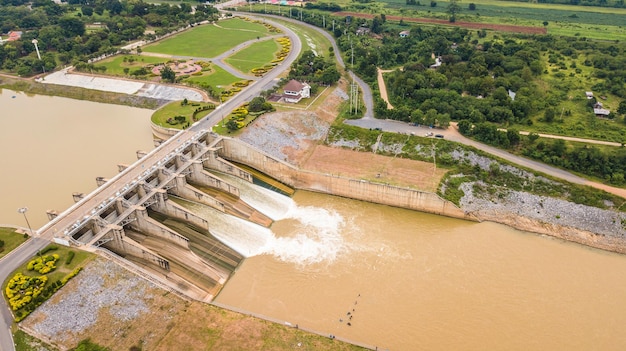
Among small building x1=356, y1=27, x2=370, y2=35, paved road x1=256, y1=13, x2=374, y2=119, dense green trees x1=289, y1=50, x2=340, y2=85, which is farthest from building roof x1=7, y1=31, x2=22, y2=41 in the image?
small building x1=356, y1=27, x2=370, y2=35

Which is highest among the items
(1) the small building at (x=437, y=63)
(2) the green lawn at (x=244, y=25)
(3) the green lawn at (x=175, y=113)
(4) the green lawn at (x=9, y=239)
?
(2) the green lawn at (x=244, y=25)

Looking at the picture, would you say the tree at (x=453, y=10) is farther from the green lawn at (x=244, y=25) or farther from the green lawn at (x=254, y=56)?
the green lawn at (x=254, y=56)

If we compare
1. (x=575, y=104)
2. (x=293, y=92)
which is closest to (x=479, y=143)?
(x=575, y=104)

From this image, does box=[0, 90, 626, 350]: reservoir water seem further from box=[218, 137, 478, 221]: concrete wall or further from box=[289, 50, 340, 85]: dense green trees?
box=[289, 50, 340, 85]: dense green trees

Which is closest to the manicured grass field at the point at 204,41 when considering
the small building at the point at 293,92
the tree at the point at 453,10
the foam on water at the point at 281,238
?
the small building at the point at 293,92

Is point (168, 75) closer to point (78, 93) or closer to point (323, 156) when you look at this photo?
point (78, 93)

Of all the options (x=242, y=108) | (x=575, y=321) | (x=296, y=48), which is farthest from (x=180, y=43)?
(x=575, y=321)
